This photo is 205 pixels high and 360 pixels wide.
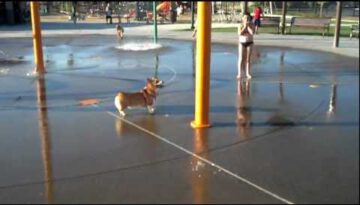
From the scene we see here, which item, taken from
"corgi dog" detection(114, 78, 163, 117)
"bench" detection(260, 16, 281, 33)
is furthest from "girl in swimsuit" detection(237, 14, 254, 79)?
"bench" detection(260, 16, 281, 33)

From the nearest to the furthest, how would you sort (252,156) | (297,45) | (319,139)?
(252,156), (319,139), (297,45)

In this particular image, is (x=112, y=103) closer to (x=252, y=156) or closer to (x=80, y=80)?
(x=80, y=80)

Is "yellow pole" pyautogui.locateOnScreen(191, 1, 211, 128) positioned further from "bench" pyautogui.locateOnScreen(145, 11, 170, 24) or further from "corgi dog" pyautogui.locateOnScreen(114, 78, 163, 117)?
"bench" pyautogui.locateOnScreen(145, 11, 170, 24)

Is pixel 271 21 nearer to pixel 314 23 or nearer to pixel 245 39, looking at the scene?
pixel 314 23

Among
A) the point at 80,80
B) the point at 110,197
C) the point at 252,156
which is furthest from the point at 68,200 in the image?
the point at 80,80

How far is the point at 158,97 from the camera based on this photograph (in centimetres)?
1042

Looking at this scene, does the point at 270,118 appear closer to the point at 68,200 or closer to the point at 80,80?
the point at 68,200

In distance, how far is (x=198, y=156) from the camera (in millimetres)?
6688

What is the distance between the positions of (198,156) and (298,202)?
1773 mm

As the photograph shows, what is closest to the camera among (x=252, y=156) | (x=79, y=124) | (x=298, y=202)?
(x=298, y=202)

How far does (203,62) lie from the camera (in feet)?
25.9

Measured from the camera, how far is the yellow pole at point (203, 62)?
7.54 meters

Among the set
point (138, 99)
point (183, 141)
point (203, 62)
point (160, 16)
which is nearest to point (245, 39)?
point (138, 99)

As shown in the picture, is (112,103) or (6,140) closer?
(6,140)
